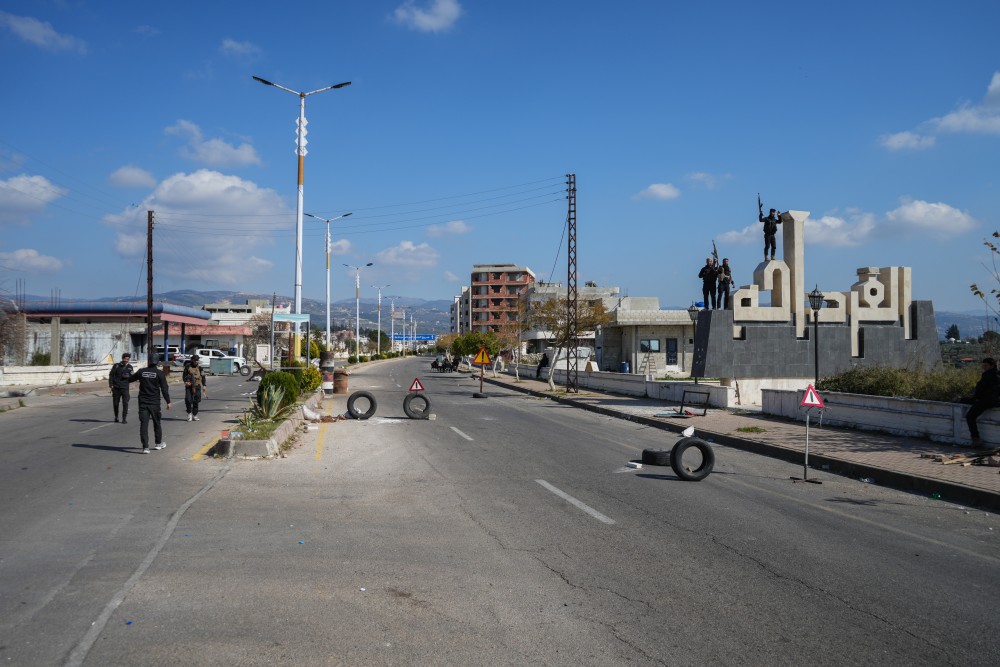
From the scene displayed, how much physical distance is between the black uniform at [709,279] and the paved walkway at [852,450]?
188 inches

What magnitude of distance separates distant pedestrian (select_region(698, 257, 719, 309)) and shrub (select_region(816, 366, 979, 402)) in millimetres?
6123

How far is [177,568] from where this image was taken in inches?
263

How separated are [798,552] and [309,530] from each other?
494cm

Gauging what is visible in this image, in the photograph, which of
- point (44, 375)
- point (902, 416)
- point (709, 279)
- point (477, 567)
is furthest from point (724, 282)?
point (44, 375)

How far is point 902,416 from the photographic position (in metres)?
16.6

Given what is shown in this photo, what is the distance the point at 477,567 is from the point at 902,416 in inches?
517

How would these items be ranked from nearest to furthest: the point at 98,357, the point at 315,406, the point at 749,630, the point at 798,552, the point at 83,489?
the point at 749,630 → the point at 798,552 → the point at 83,489 → the point at 315,406 → the point at 98,357

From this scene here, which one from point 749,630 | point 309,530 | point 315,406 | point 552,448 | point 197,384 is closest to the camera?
point 749,630

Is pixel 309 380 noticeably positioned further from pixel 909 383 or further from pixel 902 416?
pixel 902 416

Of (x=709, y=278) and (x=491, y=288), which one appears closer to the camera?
(x=709, y=278)

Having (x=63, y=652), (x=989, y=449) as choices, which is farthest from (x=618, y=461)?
(x=63, y=652)

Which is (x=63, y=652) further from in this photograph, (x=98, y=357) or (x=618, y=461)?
(x=98, y=357)

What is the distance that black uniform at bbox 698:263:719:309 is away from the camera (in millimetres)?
26984

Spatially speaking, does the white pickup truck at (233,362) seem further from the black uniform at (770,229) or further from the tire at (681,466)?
the tire at (681,466)
